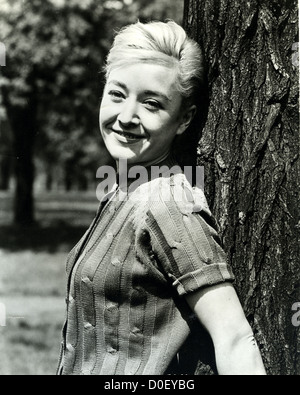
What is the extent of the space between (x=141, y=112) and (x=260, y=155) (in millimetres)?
444

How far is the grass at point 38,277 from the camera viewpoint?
4297mm

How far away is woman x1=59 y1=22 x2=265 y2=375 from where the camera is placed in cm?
173

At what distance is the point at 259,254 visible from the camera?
6.72ft

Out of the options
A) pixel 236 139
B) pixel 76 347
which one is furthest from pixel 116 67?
pixel 76 347

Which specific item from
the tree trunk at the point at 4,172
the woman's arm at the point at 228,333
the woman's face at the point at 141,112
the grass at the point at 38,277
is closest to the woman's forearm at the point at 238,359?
the woman's arm at the point at 228,333

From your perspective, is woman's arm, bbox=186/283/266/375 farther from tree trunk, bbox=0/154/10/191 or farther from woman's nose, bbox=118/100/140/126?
tree trunk, bbox=0/154/10/191

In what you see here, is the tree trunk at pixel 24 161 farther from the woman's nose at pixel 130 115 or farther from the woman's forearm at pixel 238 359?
the woman's forearm at pixel 238 359

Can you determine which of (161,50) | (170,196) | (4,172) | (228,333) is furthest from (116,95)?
(4,172)

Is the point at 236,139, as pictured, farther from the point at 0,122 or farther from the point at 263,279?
the point at 0,122

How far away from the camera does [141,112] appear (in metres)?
1.92

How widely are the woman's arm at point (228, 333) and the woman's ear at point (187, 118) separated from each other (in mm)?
586
